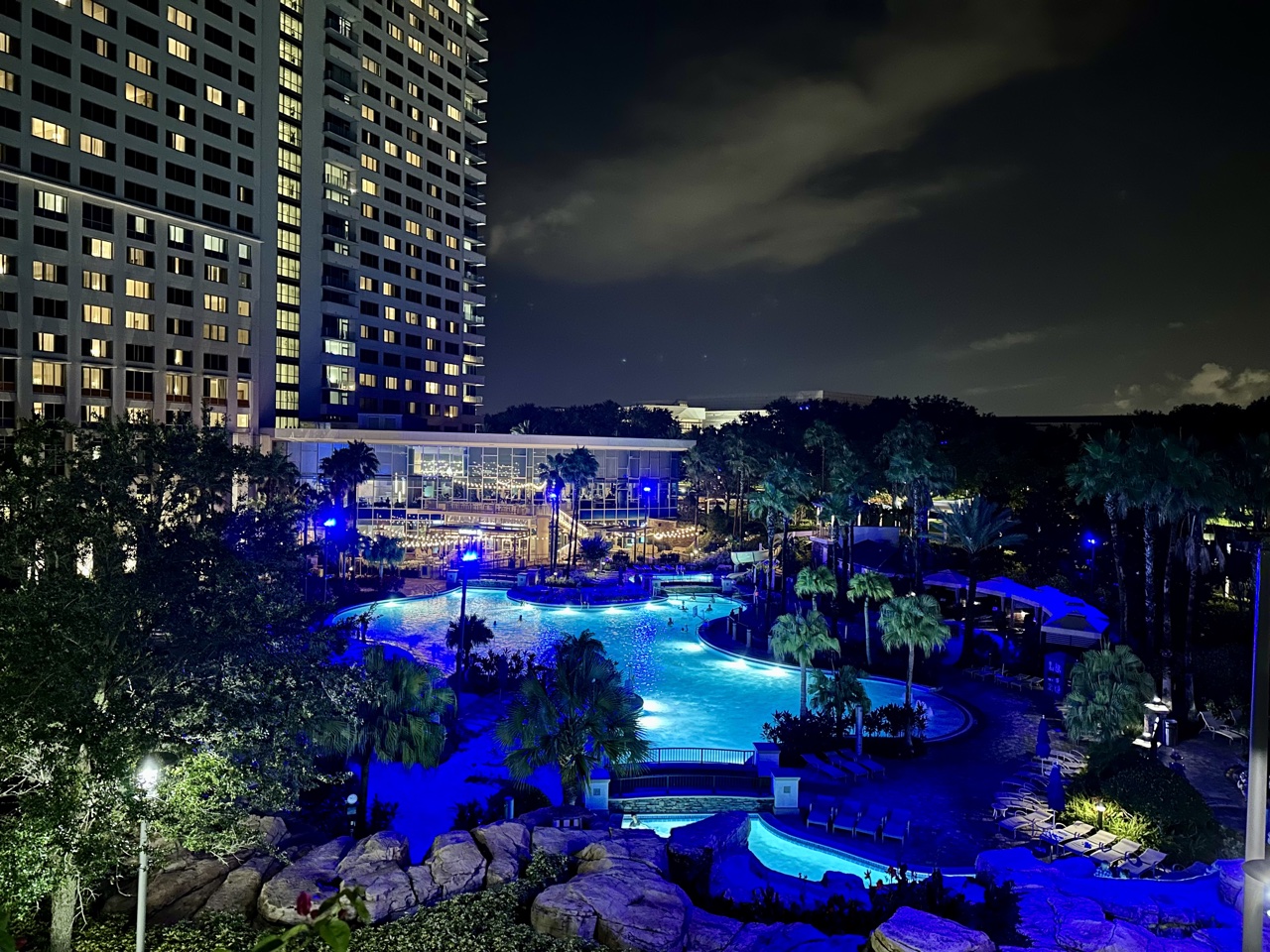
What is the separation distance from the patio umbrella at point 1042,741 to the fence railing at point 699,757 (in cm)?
885

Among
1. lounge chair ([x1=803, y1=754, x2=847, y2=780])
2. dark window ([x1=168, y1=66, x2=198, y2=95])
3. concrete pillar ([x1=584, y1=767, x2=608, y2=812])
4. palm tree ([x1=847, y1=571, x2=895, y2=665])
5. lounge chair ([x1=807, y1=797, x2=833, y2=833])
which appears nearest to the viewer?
lounge chair ([x1=807, y1=797, x2=833, y2=833])

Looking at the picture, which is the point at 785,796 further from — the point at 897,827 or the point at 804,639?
the point at 804,639

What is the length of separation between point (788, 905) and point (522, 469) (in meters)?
60.2

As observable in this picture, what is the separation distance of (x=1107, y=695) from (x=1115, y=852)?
18.9ft

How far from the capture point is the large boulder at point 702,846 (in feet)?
50.7

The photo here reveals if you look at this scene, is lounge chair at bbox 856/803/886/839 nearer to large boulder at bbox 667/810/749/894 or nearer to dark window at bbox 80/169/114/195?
large boulder at bbox 667/810/749/894

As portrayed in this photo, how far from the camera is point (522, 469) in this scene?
7319 cm

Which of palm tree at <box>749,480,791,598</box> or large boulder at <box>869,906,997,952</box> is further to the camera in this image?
palm tree at <box>749,480,791,598</box>

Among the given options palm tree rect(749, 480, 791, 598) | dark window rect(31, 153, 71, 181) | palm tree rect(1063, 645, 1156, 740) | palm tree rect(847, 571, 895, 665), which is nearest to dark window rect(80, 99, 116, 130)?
dark window rect(31, 153, 71, 181)

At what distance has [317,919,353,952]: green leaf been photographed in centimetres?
458

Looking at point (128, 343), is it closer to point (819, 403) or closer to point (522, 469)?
point (522, 469)

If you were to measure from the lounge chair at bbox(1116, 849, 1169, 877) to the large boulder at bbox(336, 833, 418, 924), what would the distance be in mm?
14892

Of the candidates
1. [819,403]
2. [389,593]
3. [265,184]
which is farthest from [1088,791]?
[819,403]

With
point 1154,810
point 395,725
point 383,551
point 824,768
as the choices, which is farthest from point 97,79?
point 1154,810
